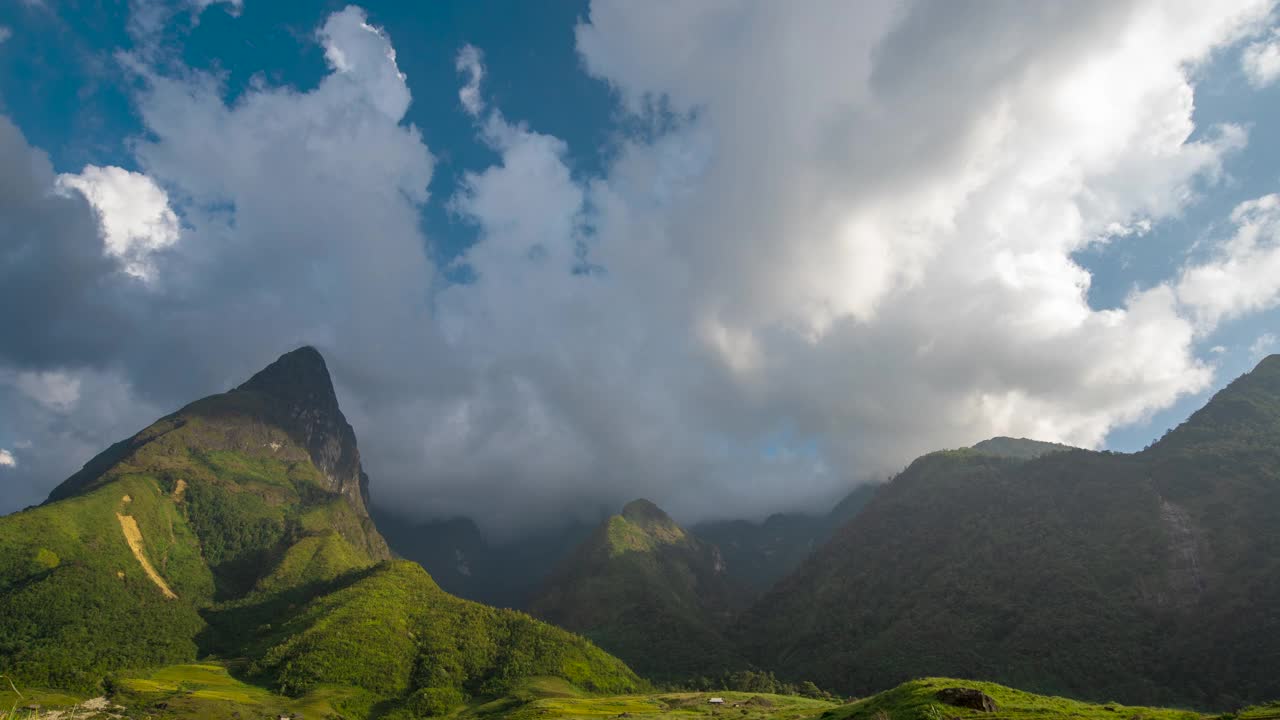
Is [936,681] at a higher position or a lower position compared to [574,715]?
higher

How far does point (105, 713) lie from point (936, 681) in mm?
218827

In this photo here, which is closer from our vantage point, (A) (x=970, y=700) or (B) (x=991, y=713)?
(B) (x=991, y=713)

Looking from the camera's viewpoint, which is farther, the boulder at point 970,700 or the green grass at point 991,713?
the boulder at point 970,700

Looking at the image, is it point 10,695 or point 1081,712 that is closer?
point 1081,712

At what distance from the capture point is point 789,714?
141500mm

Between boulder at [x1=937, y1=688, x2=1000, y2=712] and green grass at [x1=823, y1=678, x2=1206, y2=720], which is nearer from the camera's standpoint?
green grass at [x1=823, y1=678, x2=1206, y2=720]

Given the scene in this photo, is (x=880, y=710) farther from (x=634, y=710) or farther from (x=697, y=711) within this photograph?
(x=634, y=710)

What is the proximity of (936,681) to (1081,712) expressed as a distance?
19576 mm

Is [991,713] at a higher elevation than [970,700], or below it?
below

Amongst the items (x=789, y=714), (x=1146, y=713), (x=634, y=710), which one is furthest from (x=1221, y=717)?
(x=634, y=710)

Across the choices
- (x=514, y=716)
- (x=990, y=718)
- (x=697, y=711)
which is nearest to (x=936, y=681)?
(x=990, y=718)

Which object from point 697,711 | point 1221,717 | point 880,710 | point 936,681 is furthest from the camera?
point 697,711

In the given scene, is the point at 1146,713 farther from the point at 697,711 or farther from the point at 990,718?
the point at 697,711

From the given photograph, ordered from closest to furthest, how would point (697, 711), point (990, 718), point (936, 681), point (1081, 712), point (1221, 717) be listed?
1. point (1221, 717)
2. point (990, 718)
3. point (1081, 712)
4. point (936, 681)
5. point (697, 711)
